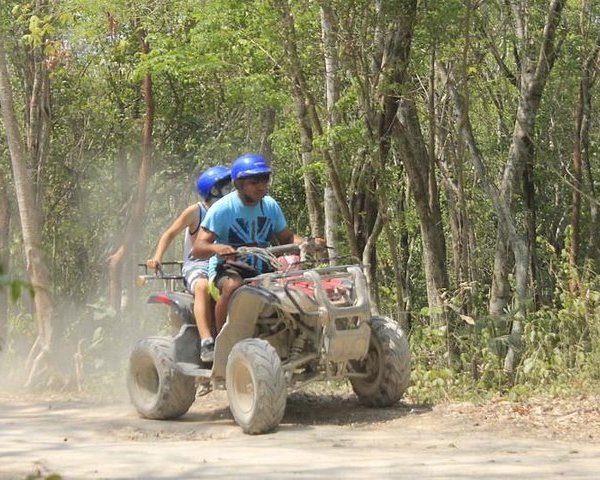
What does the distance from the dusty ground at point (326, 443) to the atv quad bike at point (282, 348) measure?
8.5 inches

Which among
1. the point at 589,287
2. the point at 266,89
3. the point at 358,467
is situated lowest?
the point at 358,467

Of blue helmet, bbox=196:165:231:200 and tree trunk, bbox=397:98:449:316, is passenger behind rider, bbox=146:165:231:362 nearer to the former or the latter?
blue helmet, bbox=196:165:231:200

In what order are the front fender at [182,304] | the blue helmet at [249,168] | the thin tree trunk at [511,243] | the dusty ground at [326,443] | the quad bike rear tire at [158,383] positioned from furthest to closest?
the thin tree trunk at [511,243] → the front fender at [182,304] → the quad bike rear tire at [158,383] → the blue helmet at [249,168] → the dusty ground at [326,443]

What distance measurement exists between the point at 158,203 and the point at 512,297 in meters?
12.5

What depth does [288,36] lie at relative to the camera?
12.8 metres

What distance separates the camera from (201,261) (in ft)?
33.7

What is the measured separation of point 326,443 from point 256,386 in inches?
34.6

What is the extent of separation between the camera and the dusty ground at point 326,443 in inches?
283

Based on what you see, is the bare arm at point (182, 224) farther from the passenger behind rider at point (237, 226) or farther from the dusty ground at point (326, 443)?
the dusty ground at point (326, 443)

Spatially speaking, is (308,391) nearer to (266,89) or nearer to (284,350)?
(284,350)

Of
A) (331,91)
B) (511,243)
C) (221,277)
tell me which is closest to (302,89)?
(331,91)

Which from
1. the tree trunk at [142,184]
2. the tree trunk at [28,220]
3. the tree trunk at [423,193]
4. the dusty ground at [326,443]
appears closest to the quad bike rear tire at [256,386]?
the dusty ground at [326,443]

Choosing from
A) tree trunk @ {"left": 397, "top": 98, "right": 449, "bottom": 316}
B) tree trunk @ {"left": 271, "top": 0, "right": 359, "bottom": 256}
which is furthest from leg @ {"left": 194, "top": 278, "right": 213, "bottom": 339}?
tree trunk @ {"left": 397, "top": 98, "right": 449, "bottom": 316}

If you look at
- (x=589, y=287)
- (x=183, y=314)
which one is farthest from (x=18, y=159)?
(x=589, y=287)
